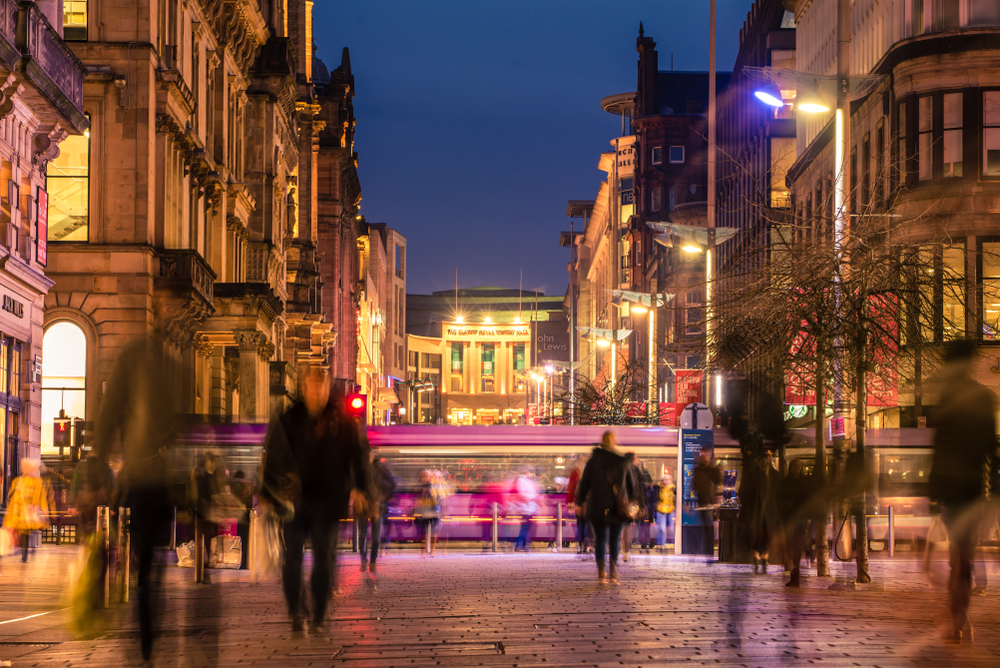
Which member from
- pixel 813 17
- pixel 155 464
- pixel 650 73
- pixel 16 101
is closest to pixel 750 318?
pixel 16 101

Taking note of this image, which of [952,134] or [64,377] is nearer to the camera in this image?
[64,377]

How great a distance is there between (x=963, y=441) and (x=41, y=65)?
19.3 m

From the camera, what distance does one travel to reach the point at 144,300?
31625 millimetres

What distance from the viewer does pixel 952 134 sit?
40.7m

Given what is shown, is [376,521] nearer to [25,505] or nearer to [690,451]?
[25,505]

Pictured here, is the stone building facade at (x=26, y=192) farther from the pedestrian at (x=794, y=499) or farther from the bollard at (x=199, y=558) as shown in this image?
the pedestrian at (x=794, y=499)

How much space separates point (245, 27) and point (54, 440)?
65.1 feet

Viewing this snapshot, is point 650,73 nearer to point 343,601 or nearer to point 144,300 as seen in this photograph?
point 144,300

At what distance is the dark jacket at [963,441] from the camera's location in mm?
9359

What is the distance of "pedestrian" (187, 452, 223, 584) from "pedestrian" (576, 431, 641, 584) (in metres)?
4.99

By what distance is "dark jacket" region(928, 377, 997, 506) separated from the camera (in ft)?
30.7

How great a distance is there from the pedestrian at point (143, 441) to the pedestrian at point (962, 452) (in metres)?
5.11

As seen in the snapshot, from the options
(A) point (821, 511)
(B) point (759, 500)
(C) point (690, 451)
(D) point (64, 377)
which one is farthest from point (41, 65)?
(A) point (821, 511)

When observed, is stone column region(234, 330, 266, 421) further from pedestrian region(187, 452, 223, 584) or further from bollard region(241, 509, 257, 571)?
pedestrian region(187, 452, 223, 584)
